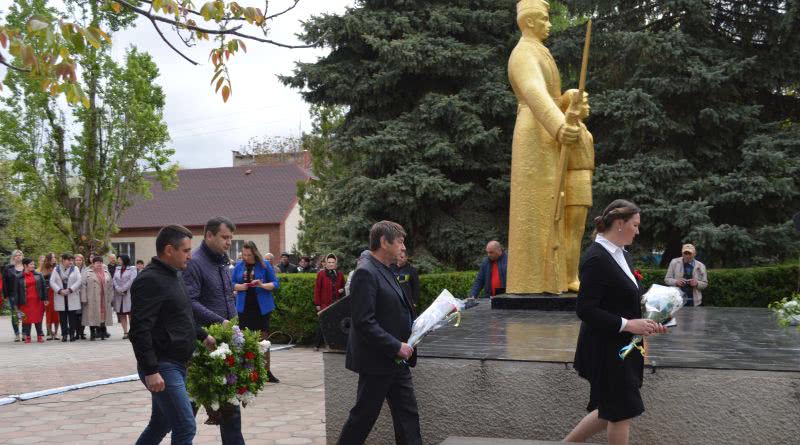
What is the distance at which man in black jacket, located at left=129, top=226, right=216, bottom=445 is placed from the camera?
4.84 m

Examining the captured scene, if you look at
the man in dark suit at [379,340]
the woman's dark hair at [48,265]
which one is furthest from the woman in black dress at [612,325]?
the woman's dark hair at [48,265]

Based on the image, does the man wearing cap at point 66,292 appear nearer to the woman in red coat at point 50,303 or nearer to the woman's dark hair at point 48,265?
the woman in red coat at point 50,303

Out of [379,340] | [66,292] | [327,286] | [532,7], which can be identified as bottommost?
[66,292]

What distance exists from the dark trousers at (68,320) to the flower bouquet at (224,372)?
44.1 ft

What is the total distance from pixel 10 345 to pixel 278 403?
1030cm

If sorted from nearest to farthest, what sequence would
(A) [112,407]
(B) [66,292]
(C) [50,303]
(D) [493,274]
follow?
1. (A) [112,407]
2. (D) [493,274]
3. (B) [66,292]
4. (C) [50,303]

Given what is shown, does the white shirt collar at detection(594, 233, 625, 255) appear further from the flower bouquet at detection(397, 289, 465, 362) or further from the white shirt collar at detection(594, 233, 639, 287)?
the flower bouquet at detection(397, 289, 465, 362)

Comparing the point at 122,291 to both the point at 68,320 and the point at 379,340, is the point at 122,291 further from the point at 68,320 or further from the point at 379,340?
the point at 379,340

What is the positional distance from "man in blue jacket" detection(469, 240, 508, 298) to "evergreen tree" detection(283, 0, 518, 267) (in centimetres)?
593

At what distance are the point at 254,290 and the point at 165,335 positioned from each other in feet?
18.1

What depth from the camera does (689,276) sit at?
1404cm

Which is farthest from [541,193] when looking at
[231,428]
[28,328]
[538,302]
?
[28,328]

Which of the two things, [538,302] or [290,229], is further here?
[290,229]

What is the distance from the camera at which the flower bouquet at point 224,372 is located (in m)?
5.43
